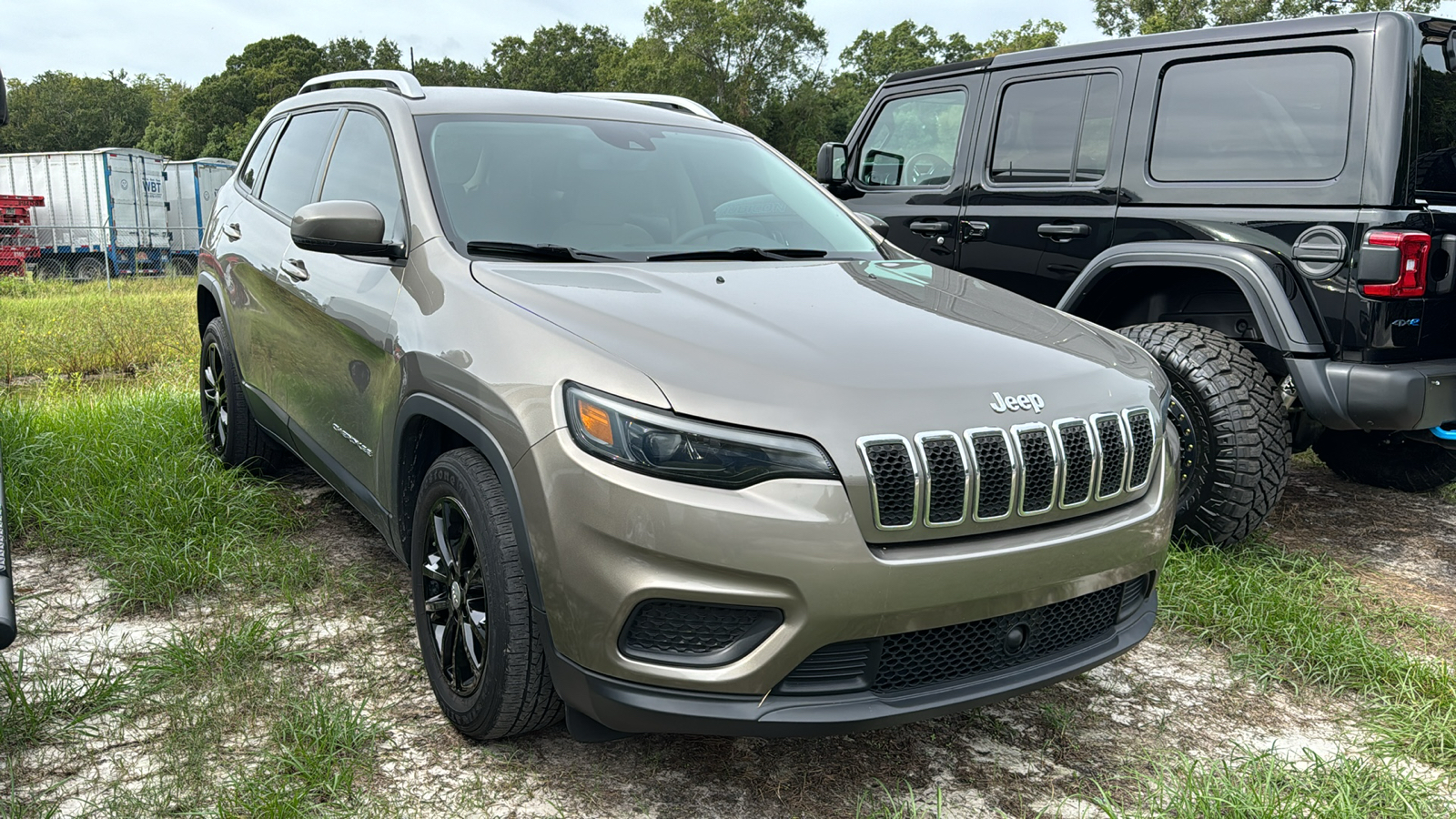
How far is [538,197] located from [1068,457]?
1.74m

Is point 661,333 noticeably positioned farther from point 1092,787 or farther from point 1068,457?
point 1092,787

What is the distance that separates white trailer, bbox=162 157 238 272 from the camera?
2756 cm

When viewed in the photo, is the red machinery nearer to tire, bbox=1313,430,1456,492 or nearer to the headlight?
tire, bbox=1313,430,1456,492

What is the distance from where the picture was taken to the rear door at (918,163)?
5262 millimetres

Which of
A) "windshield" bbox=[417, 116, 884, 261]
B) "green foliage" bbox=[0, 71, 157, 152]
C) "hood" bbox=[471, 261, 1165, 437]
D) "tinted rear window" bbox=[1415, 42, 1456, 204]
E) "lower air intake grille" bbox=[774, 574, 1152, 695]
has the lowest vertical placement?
"lower air intake grille" bbox=[774, 574, 1152, 695]

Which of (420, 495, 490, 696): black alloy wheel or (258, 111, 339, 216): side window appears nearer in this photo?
(420, 495, 490, 696): black alloy wheel

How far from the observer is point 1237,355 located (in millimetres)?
3941

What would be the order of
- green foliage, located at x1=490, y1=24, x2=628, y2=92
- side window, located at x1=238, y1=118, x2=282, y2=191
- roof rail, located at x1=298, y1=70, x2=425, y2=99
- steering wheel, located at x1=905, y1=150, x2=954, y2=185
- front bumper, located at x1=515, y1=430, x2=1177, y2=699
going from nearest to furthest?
front bumper, located at x1=515, y1=430, x2=1177, y2=699
roof rail, located at x1=298, y1=70, x2=425, y2=99
side window, located at x1=238, y1=118, x2=282, y2=191
steering wheel, located at x1=905, y1=150, x2=954, y2=185
green foliage, located at x1=490, y1=24, x2=628, y2=92

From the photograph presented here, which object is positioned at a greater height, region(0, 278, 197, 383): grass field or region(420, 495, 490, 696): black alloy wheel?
region(420, 495, 490, 696): black alloy wheel

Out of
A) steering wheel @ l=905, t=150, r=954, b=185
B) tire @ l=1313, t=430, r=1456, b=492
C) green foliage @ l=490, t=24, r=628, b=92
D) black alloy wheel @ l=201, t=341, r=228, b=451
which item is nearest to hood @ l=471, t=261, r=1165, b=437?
steering wheel @ l=905, t=150, r=954, b=185

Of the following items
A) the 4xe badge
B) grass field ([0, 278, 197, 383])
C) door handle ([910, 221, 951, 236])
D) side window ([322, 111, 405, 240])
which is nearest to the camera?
the 4xe badge

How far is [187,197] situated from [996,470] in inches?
1206

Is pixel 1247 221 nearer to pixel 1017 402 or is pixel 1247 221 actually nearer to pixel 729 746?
pixel 1017 402

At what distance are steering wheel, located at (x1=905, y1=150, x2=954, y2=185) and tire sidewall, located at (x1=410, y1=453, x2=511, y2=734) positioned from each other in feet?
11.6
